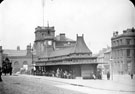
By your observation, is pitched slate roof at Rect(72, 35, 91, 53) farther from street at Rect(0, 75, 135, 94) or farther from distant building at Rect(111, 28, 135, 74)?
street at Rect(0, 75, 135, 94)

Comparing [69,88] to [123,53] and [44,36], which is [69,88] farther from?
[44,36]

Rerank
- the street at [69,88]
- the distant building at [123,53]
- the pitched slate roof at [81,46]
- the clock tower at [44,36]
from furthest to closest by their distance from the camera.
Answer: the clock tower at [44,36]
the distant building at [123,53]
the pitched slate roof at [81,46]
the street at [69,88]

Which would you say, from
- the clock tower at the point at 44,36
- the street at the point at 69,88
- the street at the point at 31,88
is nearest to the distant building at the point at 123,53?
the clock tower at the point at 44,36

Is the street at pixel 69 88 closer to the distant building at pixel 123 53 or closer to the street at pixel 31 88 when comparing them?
the street at pixel 31 88

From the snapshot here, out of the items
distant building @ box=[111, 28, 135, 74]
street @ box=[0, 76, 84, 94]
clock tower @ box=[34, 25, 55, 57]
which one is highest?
clock tower @ box=[34, 25, 55, 57]

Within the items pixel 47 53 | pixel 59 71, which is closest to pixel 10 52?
pixel 47 53

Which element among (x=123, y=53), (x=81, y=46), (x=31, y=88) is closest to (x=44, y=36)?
(x=123, y=53)

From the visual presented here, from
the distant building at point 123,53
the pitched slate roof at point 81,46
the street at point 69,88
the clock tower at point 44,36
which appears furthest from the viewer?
the clock tower at point 44,36

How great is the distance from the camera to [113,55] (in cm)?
6122

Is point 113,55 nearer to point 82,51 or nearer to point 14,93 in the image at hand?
point 82,51

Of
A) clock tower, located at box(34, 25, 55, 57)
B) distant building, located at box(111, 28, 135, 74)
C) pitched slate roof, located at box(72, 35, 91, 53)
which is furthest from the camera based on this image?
clock tower, located at box(34, 25, 55, 57)

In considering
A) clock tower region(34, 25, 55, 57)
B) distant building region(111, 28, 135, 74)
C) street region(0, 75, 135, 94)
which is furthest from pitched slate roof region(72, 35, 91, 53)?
clock tower region(34, 25, 55, 57)

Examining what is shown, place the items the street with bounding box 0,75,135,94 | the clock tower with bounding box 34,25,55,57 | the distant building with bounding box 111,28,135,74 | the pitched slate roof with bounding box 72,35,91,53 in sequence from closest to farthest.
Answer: the street with bounding box 0,75,135,94, the pitched slate roof with bounding box 72,35,91,53, the distant building with bounding box 111,28,135,74, the clock tower with bounding box 34,25,55,57

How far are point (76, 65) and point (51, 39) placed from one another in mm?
35684
